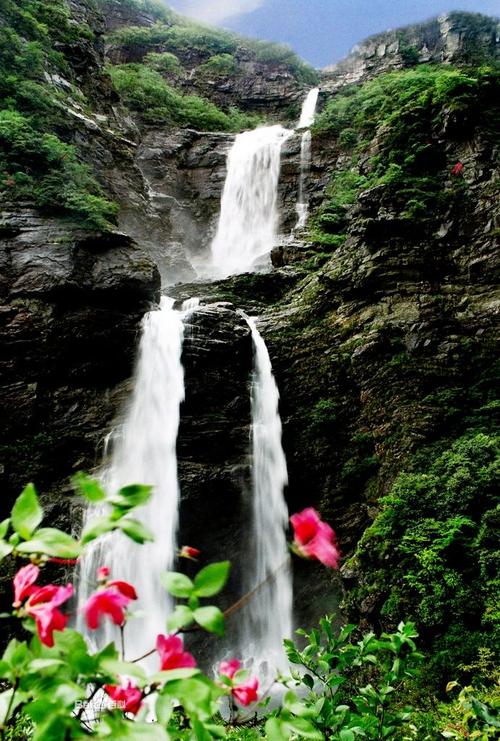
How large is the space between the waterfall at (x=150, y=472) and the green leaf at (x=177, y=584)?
784 cm

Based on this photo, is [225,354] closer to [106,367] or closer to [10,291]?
[106,367]

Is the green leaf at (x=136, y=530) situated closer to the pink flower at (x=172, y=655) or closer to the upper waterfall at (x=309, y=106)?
the pink flower at (x=172, y=655)

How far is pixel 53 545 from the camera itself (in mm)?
862

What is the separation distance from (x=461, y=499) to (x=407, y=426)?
275 centimetres

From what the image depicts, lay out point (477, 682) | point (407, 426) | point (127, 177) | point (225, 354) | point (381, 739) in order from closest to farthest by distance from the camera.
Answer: point (381, 739)
point (477, 682)
point (407, 426)
point (225, 354)
point (127, 177)

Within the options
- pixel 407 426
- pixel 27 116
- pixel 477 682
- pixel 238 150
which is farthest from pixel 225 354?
pixel 238 150

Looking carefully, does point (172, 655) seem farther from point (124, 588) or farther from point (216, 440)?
point (216, 440)

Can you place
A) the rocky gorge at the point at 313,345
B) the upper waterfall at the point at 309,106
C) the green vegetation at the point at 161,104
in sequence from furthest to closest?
the upper waterfall at the point at 309,106 → the green vegetation at the point at 161,104 → the rocky gorge at the point at 313,345

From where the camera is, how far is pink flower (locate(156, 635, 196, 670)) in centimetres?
93

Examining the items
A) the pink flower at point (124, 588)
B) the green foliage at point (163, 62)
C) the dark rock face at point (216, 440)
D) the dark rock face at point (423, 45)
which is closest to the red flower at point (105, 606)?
the pink flower at point (124, 588)

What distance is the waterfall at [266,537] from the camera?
30.3 ft

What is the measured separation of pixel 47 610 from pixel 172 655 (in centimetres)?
27

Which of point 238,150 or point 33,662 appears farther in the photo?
point 238,150

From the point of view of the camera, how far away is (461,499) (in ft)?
21.5
